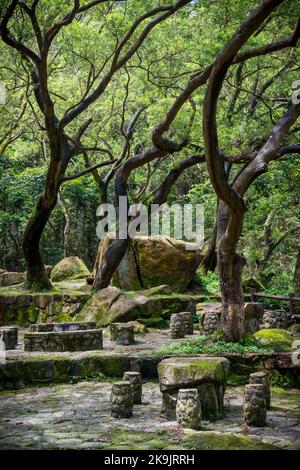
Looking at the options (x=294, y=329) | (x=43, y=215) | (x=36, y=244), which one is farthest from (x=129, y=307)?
(x=294, y=329)

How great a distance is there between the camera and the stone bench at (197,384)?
8070 millimetres

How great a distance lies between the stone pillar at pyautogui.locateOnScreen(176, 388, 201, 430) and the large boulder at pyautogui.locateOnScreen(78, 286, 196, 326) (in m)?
7.78

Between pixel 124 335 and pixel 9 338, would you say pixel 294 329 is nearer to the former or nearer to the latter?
pixel 124 335

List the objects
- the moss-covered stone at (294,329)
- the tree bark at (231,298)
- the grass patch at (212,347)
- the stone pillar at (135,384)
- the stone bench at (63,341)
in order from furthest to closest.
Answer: the moss-covered stone at (294,329)
the stone bench at (63,341)
the tree bark at (231,298)
the grass patch at (212,347)
the stone pillar at (135,384)

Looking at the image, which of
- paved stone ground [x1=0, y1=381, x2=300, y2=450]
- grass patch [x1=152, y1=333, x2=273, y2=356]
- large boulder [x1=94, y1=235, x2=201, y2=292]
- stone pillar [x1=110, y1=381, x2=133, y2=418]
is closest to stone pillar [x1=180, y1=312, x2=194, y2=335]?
grass patch [x1=152, y1=333, x2=273, y2=356]

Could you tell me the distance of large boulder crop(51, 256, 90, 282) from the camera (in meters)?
22.1

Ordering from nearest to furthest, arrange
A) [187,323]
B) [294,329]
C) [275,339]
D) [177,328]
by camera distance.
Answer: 1. [275,339]
2. [177,328]
3. [187,323]
4. [294,329]

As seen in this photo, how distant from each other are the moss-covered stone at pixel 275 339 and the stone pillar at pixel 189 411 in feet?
13.1

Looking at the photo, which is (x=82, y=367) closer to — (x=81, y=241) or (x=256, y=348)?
(x=256, y=348)

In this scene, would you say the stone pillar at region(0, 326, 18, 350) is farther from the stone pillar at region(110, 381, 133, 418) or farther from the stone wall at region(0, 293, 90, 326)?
the stone pillar at region(110, 381, 133, 418)

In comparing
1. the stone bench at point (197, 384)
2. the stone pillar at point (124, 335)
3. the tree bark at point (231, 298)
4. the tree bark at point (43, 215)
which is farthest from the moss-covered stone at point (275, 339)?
the tree bark at point (43, 215)

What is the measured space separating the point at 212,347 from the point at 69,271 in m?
12.3

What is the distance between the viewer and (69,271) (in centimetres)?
2234

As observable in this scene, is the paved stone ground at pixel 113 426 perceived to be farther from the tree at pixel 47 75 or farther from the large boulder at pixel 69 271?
the large boulder at pixel 69 271
